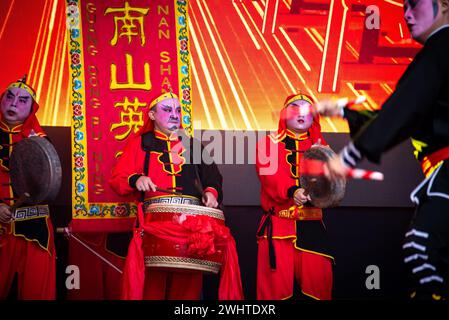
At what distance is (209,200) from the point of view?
179 inches

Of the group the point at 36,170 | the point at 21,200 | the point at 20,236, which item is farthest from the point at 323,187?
the point at 20,236

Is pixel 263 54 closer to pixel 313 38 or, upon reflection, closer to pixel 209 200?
pixel 313 38

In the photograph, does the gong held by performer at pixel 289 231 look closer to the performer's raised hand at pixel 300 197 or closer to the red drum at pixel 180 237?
the performer's raised hand at pixel 300 197

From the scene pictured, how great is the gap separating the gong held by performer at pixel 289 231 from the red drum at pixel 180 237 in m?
0.71

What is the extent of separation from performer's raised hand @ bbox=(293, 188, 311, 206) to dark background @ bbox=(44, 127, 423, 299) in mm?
982

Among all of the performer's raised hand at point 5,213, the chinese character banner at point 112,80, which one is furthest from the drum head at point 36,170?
the chinese character banner at point 112,80

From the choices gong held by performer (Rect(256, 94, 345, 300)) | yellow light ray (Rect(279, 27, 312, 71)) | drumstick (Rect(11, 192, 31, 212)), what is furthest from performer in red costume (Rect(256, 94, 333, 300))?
drumstick (Rect(11, 192, 31, 212))

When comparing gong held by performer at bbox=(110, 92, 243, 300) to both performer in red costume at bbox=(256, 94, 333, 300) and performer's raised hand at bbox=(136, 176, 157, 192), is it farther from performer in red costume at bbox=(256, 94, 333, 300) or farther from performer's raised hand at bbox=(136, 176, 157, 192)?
performer in red costume at bbox=(256, 94, 333, 300)

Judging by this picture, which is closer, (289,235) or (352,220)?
(289,235)

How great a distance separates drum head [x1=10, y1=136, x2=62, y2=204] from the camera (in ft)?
14.3

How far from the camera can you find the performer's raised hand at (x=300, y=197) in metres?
4.76

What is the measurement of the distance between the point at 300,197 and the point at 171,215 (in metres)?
0.95

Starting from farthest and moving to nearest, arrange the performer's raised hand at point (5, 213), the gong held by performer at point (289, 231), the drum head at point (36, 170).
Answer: the gong held by performer at point (289, 231)
the performer's raised hand at point (5, 213)
the drum head at point (36, 170)

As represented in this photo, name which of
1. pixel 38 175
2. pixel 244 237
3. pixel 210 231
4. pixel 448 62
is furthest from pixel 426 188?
pixel 244 237
